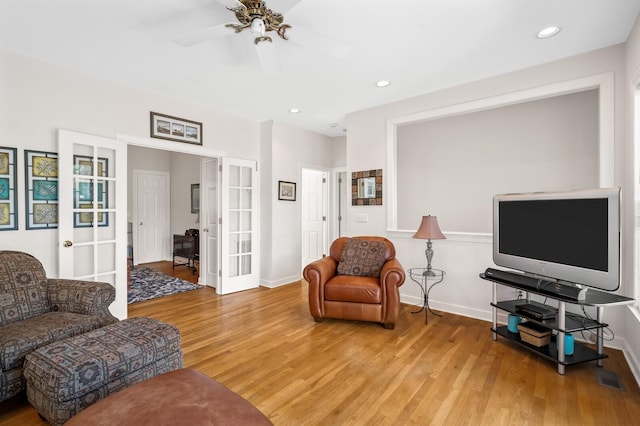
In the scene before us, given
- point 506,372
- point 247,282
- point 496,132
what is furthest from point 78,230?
point 496,132

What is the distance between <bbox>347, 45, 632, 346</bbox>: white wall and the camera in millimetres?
2609

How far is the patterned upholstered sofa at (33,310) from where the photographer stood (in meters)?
1.79

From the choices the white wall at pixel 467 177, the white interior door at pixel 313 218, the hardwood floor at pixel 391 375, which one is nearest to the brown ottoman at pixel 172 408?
the hardwood floor at pixel 391 375

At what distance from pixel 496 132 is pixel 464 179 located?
2.28ft

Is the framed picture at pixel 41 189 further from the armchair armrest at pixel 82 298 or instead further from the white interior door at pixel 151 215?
the white interior door at pixel 151 215

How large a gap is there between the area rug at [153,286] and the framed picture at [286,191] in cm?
196

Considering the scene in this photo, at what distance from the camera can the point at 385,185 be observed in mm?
4059

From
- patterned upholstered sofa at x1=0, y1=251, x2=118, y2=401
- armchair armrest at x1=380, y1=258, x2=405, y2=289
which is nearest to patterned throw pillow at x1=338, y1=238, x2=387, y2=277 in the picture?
armchair armrest at x1=380, y1=258, x2=405, y2=289

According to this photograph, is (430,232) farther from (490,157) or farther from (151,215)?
(151,215)

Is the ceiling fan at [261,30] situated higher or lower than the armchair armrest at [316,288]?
higher

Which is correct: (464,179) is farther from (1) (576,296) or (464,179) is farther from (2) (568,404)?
(2) (568,404)

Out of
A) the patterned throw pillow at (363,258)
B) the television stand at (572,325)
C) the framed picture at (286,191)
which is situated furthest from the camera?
the framed picture at (286,191)

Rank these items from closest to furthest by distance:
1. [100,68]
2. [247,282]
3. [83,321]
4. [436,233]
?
[83,321], [100,68], [436,233], [247,282]

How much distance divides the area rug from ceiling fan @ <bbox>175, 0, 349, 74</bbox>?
3.52 metres
